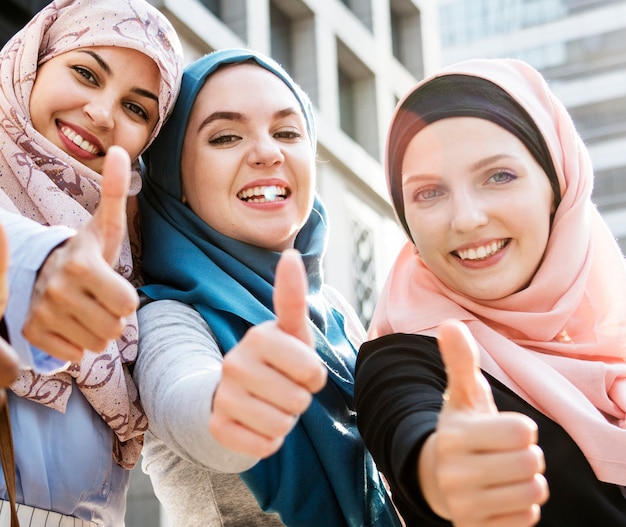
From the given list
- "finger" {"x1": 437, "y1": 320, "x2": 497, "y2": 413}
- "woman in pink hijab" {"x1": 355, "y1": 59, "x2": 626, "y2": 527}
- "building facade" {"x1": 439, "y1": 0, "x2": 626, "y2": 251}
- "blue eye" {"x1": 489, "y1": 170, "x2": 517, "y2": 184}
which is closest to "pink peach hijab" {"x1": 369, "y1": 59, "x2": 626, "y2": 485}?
"woman in pink hijab" {"x1": 355, "y1": 59, "x2": 626, "y2": 527}

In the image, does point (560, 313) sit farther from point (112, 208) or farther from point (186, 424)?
point (112, 208)

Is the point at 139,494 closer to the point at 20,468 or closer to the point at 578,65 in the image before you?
the point at 20,468

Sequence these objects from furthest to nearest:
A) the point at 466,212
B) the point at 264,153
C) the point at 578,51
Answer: the point at 578,51 < the point at 264,153 < the point at 466,212

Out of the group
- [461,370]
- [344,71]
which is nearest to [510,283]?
[461,370]

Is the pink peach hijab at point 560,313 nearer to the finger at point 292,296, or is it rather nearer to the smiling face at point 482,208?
the smiling face at point 482,208

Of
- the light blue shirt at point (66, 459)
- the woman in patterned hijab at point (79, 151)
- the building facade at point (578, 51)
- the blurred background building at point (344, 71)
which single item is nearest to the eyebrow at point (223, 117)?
the woman in patterned hijab at point (79, 151)

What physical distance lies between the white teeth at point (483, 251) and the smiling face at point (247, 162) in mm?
455

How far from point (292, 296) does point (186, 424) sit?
1.13ft

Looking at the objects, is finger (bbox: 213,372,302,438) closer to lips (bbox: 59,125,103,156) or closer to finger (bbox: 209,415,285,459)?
finger (bbox: 209,415,285,459)

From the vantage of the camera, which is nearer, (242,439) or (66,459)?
(242,439)

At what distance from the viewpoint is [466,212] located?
1.88m

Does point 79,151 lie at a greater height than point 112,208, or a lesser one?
greater

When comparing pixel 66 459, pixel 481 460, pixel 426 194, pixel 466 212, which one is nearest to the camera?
pixel 481 460

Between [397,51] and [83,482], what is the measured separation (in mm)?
12388
